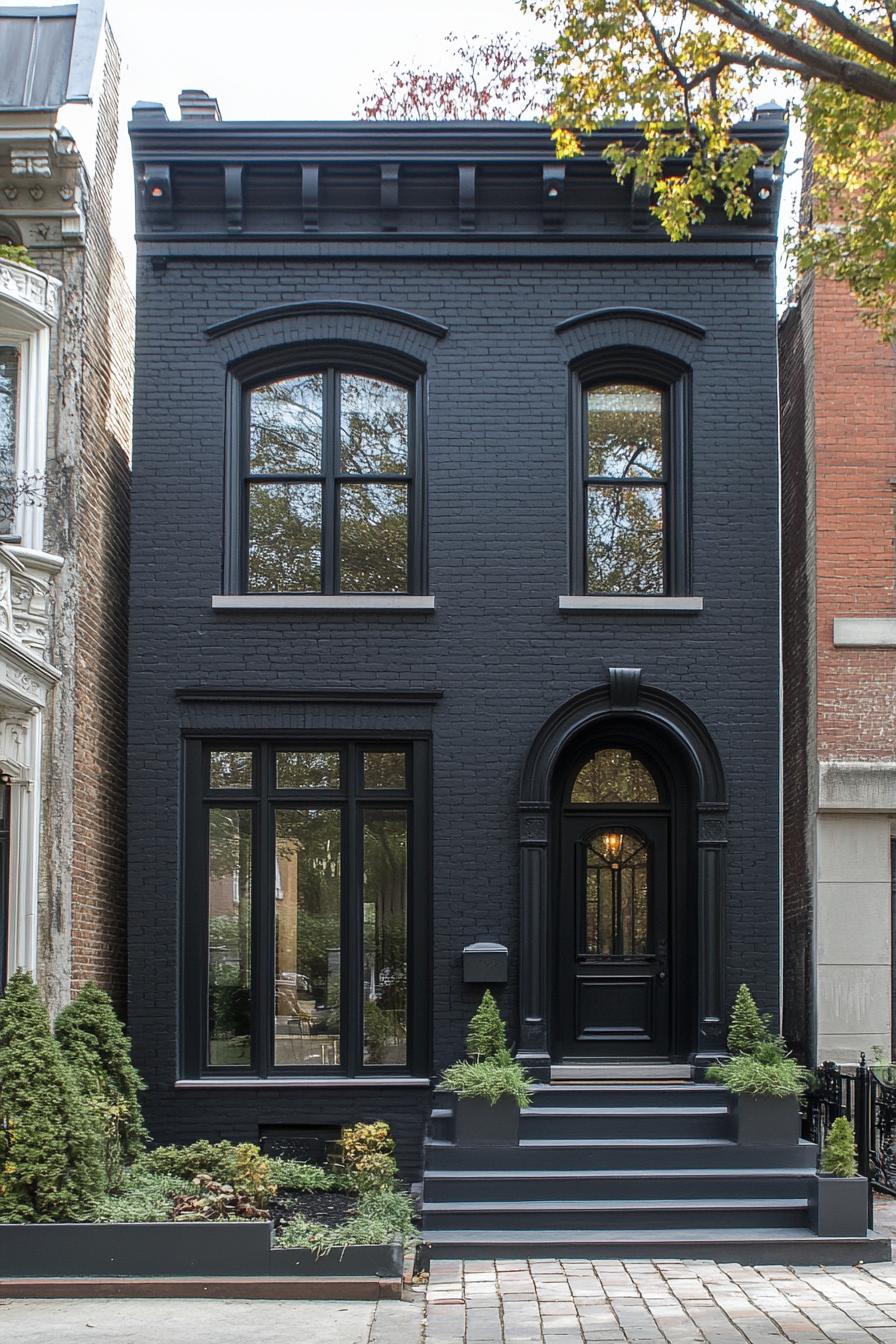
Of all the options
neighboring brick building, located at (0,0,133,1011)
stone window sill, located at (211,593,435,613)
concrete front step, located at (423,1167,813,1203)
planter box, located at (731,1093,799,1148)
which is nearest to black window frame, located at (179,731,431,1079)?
neighboring brick building, located at (0,0,133,1011)

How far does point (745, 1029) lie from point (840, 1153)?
1.57 m

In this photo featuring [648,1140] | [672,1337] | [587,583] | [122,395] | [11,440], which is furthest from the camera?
[122,395]

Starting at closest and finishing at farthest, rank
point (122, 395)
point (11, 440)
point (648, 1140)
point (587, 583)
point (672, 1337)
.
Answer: point (672, 1337) → point (648, 1140) → point (11, 440) → point (587, 583) → point (122, 395)

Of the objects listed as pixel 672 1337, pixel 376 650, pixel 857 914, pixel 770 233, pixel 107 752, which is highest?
pixel 770 233

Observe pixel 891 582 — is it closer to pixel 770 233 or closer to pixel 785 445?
pixel 785 445

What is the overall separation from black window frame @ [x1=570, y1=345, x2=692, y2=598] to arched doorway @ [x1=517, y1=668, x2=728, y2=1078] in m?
1.09

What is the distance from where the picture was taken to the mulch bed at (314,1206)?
36.1 feet

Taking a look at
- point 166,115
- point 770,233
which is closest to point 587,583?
point 770,233

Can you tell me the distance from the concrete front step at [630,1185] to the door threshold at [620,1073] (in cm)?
145

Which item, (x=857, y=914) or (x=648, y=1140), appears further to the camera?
(x=857, y=914)

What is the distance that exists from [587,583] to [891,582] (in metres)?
2.73

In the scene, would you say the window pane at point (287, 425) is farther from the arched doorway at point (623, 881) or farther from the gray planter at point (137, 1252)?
the gray planter at point (137, 1252)

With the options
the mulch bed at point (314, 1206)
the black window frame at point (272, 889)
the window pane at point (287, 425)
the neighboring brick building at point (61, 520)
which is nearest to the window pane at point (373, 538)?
the window pane at point (287, 425)

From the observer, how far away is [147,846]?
44.1 feet
